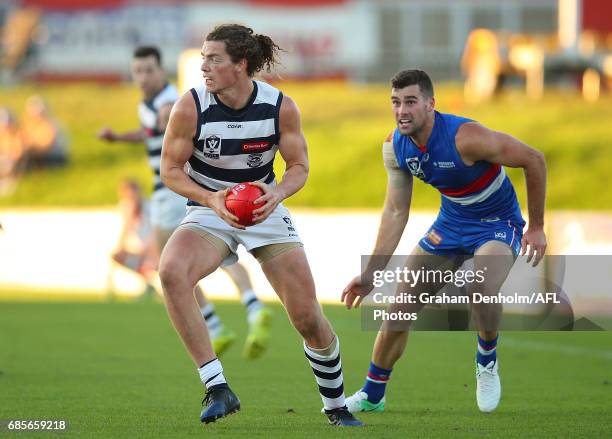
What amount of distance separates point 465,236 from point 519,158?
2.45 feet

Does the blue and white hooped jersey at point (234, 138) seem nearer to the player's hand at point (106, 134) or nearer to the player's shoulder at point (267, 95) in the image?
the player's shoulder at point (267, 95)

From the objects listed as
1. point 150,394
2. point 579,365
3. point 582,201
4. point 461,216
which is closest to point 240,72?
point 461,216

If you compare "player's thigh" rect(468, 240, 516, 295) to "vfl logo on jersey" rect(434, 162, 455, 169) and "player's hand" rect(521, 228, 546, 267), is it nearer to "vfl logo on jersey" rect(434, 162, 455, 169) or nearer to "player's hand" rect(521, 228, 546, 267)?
"player's hand" rect(521, 228, 546, 267)

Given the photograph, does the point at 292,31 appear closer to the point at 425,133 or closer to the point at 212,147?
the point at 425,133

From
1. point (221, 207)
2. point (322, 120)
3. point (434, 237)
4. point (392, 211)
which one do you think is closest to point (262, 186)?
point (221, 207)

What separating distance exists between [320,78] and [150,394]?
121ft

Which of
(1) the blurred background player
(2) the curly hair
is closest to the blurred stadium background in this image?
(1) the blurred background player

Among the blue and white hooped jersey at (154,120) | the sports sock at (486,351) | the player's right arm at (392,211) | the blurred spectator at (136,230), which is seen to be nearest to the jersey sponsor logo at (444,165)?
the player's right arm at (392,211)

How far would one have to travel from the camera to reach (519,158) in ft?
26.2

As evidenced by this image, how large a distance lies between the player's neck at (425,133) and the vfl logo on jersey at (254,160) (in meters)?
1.13

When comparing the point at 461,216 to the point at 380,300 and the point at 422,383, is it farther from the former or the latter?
the point at 422,383

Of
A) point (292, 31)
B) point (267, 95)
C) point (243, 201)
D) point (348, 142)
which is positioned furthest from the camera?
point (292, 31)

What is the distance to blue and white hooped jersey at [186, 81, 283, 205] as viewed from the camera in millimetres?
7395

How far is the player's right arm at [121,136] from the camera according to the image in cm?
1124
